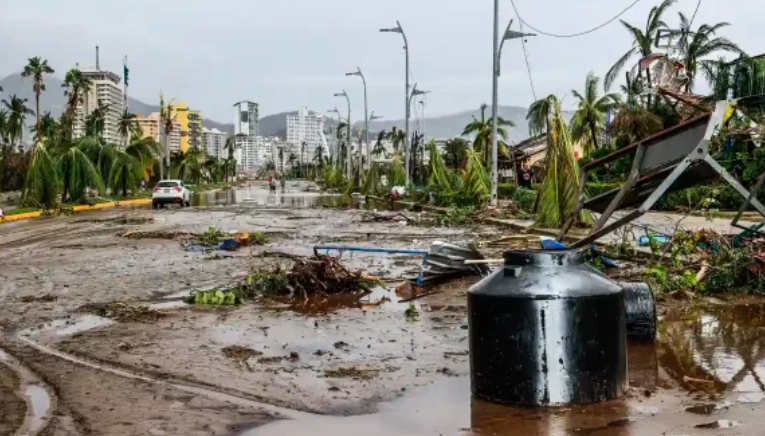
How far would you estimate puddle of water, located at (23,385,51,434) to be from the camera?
5.59 m

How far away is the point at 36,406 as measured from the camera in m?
6.08

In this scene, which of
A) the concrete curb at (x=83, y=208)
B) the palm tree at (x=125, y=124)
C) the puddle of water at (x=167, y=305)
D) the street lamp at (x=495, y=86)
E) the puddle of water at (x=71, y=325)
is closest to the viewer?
the puddle of water at (x=71, y=325)

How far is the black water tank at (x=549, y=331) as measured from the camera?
18.4 ft

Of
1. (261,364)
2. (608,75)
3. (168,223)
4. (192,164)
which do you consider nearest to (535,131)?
(608,75)

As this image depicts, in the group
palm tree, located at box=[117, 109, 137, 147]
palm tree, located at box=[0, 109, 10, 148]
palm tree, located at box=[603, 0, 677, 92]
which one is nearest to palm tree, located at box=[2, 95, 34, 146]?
palm tree, located at box=[0, 109, 10, 148]

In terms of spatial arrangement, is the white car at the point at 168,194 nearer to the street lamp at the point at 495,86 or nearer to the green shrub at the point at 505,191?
the green shrub at the point at 505,191

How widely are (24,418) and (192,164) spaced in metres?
106

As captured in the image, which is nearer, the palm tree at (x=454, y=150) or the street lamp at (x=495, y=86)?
the street lamp at (x=495, y=86)

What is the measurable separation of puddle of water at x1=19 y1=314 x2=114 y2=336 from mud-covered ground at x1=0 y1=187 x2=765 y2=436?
1.3 inches

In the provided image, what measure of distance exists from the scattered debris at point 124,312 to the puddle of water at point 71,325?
16 centimetres

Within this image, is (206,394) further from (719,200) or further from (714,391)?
(719,200)

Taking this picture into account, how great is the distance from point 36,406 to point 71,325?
12.0 ft

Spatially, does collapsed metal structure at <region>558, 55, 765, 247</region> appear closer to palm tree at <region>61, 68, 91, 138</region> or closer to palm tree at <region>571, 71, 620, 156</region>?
palm tree at <region>571, 71, 620, 156</region>

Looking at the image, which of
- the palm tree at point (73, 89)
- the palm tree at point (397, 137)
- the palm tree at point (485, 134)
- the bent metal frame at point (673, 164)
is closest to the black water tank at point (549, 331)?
the bent metal frame at point (673, 164)
